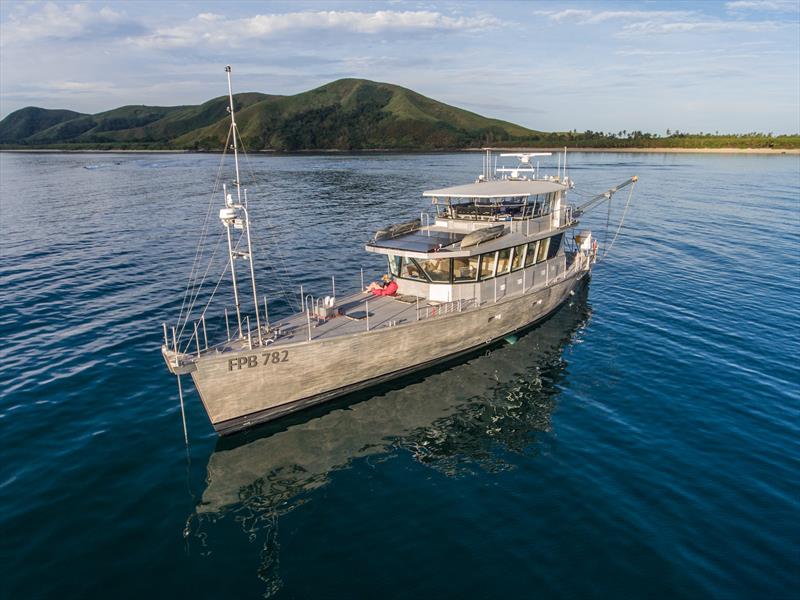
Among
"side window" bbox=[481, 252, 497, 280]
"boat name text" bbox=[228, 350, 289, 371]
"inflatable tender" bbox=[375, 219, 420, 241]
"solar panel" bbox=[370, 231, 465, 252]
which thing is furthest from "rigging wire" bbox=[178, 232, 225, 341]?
"side window" bbox=[481, 252, 497, 280]

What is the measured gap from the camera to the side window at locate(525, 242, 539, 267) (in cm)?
2727

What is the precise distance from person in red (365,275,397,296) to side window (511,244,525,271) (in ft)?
22.1

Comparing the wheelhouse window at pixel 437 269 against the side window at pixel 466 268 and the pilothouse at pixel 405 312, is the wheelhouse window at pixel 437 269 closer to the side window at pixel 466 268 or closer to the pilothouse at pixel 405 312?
the pilothouse at pixel 405 312

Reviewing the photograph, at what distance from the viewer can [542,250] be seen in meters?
28.5

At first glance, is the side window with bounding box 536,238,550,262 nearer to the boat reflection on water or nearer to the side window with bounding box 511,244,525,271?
the side window with bounding box 511,244,525,271

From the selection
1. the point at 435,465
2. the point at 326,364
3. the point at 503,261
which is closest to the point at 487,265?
the point at 503,261

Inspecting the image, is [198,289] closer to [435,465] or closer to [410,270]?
[410,270]

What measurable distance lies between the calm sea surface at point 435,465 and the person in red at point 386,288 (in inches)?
216

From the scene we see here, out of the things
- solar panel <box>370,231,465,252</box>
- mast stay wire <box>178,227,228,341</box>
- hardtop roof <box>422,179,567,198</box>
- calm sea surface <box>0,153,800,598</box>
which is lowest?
calm sea surface <box>0,153,800,598</box>

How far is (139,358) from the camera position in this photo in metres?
24.5

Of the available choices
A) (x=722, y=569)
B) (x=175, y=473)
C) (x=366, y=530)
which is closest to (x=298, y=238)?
(x=175, y=473)

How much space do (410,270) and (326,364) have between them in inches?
302

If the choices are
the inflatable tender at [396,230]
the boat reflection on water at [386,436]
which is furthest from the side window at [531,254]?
the inflatable tender at [396,230]

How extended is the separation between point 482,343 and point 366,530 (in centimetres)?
1382
